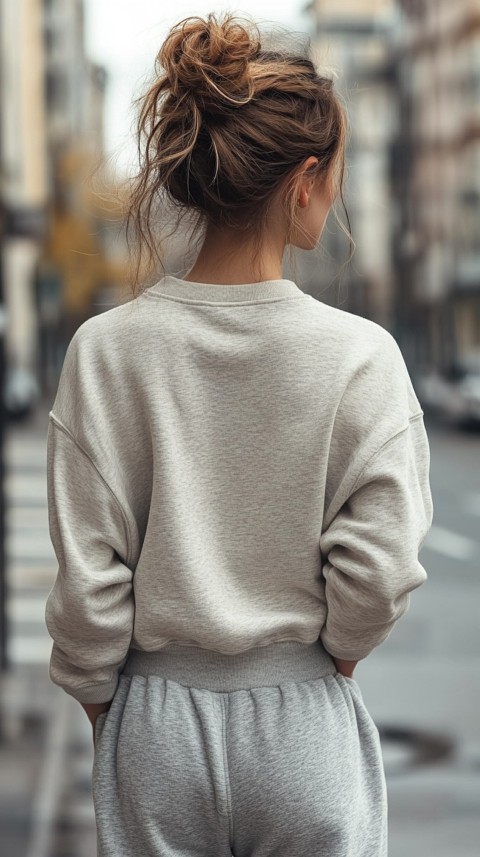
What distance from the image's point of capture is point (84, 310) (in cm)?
5516

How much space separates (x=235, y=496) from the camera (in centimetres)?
182

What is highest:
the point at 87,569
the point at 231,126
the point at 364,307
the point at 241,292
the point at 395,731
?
the point at 231,126

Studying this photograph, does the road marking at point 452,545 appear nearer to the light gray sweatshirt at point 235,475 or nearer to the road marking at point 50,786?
the road marking at point 50,786

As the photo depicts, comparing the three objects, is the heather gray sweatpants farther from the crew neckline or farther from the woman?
the crew neckline

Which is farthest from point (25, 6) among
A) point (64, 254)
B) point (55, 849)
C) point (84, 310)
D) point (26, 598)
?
point (55, 849)

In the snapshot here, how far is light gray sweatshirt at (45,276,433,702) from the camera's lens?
70.1 inches

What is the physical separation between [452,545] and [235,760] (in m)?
11.6

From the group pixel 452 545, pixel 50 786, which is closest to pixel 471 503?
pixel 452 545

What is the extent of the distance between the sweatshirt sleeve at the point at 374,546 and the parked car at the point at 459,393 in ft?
89.3

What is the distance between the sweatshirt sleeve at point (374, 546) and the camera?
69.8 inches

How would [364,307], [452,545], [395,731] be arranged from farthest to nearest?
[364,307], [452,545], [395,731]

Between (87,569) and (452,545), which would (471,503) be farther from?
(87,569)

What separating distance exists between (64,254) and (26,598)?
30.5m

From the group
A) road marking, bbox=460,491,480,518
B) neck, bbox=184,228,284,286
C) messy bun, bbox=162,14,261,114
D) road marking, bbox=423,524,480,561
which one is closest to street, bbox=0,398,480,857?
road marking, bbox=423,524,480,561
